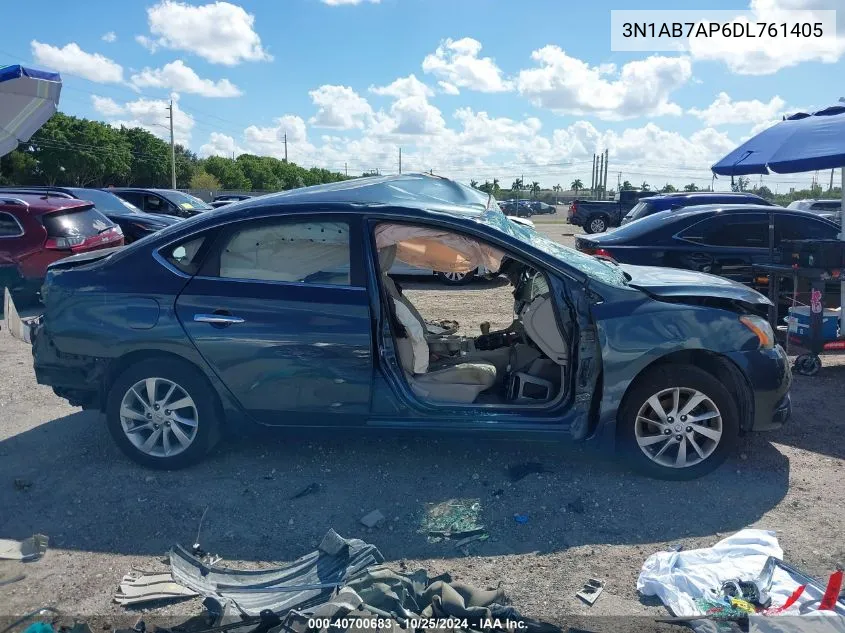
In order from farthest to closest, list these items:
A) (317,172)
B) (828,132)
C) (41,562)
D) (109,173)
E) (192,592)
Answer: (317,172) < (109,173) < (828,132) < (41,562) < (192,592)

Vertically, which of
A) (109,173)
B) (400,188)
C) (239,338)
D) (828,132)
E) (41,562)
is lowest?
(41,562)

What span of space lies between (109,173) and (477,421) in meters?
53.7

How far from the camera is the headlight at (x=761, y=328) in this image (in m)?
4.58

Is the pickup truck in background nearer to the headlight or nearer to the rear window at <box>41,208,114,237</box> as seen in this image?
the rear window at <box>41,208,114,237</box>

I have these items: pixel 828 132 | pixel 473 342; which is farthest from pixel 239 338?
pixel 828 132

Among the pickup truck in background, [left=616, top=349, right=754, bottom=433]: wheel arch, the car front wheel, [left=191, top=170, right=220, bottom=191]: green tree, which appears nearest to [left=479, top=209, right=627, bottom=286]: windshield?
[left=616, top=349, right=754, bottom=433]: wheel arch

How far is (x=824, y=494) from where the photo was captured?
4.39 m

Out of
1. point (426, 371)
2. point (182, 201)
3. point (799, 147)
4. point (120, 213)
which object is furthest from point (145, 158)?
point (426, 371)

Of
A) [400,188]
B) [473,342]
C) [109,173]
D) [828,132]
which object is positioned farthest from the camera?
[109,173]

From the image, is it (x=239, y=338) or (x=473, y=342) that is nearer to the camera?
(x=239, y=338)

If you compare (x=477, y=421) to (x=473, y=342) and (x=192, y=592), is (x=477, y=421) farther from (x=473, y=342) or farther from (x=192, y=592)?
(x=192, y=592)

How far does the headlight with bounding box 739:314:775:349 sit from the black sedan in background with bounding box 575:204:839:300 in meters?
4.37

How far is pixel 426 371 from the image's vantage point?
4.98 meters

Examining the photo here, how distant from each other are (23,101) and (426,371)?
2.97 m
